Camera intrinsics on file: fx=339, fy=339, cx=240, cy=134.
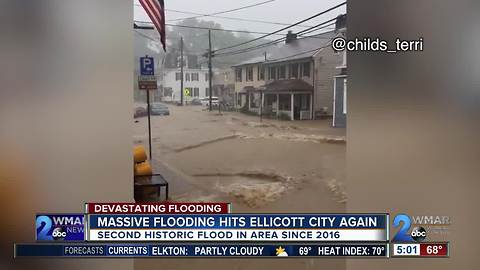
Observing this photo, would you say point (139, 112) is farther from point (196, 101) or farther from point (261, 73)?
point (261, 73)

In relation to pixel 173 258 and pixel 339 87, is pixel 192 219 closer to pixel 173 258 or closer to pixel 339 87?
pixel 173 258

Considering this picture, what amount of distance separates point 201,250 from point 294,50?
→ 4.40ft

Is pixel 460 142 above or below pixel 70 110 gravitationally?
below

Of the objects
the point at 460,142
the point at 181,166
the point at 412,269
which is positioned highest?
the point at 460,142

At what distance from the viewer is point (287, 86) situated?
6.72 ft

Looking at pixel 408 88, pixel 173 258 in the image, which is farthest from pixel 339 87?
pixel 173 258

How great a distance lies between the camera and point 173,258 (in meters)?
2.07

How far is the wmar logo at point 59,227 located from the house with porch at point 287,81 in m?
1.24

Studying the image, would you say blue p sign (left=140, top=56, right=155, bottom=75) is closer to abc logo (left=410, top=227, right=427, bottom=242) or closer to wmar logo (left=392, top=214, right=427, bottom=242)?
wmar logo (left=392, top=214, right=427, bottom=242)

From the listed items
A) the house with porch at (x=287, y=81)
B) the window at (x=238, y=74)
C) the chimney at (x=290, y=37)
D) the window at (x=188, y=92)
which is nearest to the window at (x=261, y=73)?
the house with porch at (x=287, y=81)

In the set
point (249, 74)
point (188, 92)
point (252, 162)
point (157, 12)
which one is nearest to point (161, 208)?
point (252, 162)

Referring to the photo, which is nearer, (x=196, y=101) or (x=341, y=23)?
(x=341, y=23)

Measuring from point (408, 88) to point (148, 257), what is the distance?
6.07ft

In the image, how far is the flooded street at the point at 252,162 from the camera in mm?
2033
